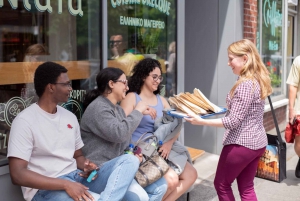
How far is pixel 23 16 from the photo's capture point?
3486mm

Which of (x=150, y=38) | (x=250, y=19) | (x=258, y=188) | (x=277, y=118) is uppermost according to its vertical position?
(x=250, y=19)

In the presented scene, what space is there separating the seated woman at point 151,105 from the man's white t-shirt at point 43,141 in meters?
0.81

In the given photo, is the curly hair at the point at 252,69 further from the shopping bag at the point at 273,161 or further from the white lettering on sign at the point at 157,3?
the white lettering on sign at the point at 157,3

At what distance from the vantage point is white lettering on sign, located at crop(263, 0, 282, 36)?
291 inches

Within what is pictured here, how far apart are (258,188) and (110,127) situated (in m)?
2.55

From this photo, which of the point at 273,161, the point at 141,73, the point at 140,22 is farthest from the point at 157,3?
the point at 273,161

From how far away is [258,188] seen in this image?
5.00 meters

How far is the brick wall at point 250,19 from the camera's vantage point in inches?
246

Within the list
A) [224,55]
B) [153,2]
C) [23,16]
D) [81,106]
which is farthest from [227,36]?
[23,16]

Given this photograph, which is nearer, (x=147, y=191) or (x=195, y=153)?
(x=147, y=191)

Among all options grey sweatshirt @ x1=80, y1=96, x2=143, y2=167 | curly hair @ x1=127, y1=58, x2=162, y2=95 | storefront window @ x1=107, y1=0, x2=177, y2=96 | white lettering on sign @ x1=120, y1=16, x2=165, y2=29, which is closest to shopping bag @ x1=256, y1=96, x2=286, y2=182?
curly hair @ x1=127, y1=58, x2=162, y2=95

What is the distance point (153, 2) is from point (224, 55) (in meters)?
1.51

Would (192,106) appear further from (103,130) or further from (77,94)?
(77,94)

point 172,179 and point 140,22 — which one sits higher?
point 140,22
